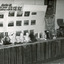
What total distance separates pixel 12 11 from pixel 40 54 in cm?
114

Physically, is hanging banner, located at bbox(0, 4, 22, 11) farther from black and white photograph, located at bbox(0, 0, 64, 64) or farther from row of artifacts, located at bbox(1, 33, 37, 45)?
row of artifacts, located at bbox(1, 33, 37, 45)

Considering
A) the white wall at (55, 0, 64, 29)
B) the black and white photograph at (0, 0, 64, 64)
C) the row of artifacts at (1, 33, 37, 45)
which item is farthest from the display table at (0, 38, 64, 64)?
the white wall at (55, 0, 64, 29)

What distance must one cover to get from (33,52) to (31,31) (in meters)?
0.56

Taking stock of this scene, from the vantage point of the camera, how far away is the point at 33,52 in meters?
3.91

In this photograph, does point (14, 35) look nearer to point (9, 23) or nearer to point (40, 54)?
point (9, 23)

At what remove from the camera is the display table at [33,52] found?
3.41m

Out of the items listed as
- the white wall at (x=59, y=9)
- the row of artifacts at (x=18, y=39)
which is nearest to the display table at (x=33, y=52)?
the row of artifacts at (x=18, y=39)

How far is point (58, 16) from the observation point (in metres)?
4.85

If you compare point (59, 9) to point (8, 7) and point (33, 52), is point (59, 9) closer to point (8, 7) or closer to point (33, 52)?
point (33, 52)

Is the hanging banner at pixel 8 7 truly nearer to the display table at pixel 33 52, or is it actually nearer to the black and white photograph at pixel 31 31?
the black and white photograph at pixel 31 31

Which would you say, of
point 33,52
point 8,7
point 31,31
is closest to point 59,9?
point 31,31

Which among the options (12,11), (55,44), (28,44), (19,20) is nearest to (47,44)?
(55,44)

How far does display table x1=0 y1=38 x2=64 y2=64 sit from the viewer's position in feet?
11.2

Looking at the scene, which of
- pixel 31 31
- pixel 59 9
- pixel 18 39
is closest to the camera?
pixel 18 39
